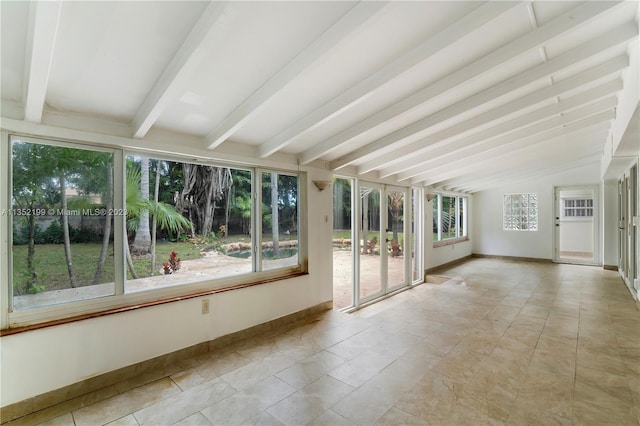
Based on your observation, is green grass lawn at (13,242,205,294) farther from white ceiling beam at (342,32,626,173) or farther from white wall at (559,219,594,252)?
white wall at (559,219,594,252)

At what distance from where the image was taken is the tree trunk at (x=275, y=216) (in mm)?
3598

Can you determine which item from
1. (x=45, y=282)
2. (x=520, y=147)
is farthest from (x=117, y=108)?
Answer: (x=520, y=147)

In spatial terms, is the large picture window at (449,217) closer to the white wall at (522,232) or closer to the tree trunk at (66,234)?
the white wall at (522,232)

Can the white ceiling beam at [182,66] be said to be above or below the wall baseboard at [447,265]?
above

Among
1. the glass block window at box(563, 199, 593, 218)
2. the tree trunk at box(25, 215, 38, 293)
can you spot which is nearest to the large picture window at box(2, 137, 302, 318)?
the tree trunk at box(25, 215, 38, 293)

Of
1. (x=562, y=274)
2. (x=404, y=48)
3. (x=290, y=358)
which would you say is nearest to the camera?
(x=404, y=48)

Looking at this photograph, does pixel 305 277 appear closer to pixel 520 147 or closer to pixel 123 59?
pixel 123 59

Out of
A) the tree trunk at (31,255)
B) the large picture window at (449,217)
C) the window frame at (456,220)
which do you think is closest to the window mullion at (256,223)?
the tree trunk at (31,255)

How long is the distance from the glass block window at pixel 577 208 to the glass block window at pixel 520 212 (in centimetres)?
217

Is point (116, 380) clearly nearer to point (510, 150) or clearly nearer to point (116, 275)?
point (116, 275)

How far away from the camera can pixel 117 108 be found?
2.22m

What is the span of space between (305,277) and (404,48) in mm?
2773

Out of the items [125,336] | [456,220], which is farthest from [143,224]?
[456,220]

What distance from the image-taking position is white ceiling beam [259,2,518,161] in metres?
1.67
